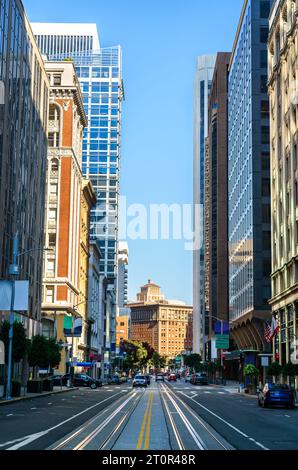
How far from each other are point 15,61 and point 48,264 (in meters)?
43.4

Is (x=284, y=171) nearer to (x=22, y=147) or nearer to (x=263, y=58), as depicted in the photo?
(x=22, y=147)

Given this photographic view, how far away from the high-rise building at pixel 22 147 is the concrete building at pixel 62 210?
69.4 feet

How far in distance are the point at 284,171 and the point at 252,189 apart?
84.5 ft

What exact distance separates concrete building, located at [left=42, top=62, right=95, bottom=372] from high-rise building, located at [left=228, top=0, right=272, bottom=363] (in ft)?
84.1

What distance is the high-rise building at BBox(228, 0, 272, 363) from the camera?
9762 centimetres

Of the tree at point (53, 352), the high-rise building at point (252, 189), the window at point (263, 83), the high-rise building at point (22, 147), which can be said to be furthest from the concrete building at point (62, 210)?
the window at point (263, 83)

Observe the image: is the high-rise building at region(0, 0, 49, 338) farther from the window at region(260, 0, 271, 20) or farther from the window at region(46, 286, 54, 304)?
the window at region(260, 0, 271, 20)

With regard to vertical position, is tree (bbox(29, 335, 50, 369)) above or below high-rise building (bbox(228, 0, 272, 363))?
below

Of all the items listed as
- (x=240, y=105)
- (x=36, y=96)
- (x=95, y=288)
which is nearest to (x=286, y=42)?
(x=36, y=96)

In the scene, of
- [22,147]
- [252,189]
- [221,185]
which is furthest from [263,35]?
[221,185]

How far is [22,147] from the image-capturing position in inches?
2667

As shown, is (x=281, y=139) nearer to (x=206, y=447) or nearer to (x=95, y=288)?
(x=206, y=447)

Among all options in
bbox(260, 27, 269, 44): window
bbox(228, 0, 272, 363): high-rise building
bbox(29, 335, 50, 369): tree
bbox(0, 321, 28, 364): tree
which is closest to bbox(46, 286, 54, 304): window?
bbox(228, 0, 272, 363): high-rise building

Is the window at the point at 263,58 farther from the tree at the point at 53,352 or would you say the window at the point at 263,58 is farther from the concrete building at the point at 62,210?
the tree at the point at 53,352
